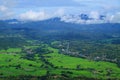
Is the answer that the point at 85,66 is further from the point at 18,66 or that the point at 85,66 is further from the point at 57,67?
the point at 18,66

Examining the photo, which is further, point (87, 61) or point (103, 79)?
point (87, 61)

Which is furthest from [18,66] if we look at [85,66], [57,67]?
[85,66]

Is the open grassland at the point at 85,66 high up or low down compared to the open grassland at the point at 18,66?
down

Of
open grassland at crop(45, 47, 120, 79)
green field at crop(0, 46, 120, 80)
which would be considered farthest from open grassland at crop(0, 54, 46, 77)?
open grassland at crop(45, 47, 120, 79)

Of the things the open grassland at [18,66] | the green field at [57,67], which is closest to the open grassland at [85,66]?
the green field at [57,67]

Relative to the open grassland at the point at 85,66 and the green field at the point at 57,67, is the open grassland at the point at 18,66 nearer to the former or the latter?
the green field at the point at 57,67

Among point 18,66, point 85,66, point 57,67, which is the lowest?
point 85,66

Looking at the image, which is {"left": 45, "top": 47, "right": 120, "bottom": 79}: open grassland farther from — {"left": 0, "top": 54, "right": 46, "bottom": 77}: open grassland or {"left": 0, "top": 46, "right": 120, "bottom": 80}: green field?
{"left": 0, "top": 54, "right": 46, "bottom": 77}: open grassland

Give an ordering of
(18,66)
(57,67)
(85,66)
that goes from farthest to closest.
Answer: (85,66), (57,67), (18,66)

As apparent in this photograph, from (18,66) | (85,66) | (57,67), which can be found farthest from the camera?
(85,66)

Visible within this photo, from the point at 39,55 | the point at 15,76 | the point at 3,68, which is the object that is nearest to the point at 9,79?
the point at 15,76

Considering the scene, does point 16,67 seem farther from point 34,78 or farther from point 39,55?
point 39,55
